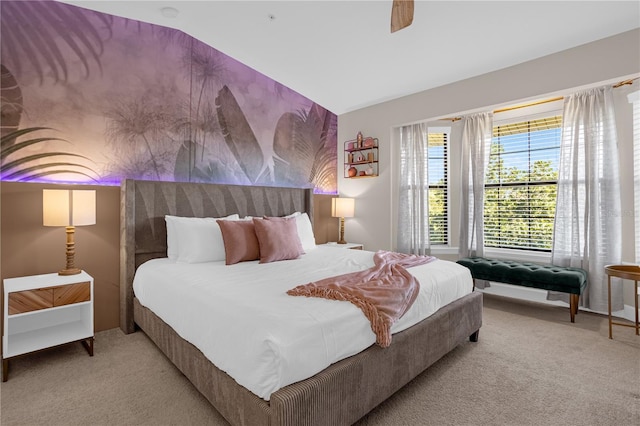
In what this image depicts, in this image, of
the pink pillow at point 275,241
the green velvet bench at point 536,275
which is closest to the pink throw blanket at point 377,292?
the pink pillow at point 275,241

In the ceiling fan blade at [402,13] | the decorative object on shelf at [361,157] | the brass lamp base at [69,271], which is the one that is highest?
the ceiling fan blade at [402,13]

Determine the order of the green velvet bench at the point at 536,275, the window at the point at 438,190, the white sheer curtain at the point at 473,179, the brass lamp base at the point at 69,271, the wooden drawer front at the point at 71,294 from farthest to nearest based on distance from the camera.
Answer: the window at the point at 438,190 → the white sheer curtain at the point at 473,179 → the green velvet bench at the point at 536,275 → the brass lamp base at the point at 69,271 → the wooden drawer front at the point at 71,294

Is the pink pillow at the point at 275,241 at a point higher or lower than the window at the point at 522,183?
lower

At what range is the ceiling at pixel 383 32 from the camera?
9.08ft

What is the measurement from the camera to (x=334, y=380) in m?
1.42

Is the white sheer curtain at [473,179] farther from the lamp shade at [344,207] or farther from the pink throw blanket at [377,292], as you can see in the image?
the pink throw blanket at [377,292]

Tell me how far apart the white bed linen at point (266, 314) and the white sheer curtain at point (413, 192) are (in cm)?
187

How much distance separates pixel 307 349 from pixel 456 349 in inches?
70.2

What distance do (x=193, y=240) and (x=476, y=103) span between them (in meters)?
3.50

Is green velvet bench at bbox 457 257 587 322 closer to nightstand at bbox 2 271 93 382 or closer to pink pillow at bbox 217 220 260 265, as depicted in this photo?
pink pillow at bbox 217 220 260 265

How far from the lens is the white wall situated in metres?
2.97

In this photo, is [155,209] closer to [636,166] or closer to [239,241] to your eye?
[239,241]

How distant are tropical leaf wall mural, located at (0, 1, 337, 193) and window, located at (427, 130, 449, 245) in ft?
7.26

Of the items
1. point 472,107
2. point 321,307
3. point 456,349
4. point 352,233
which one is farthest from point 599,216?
point 321,307
